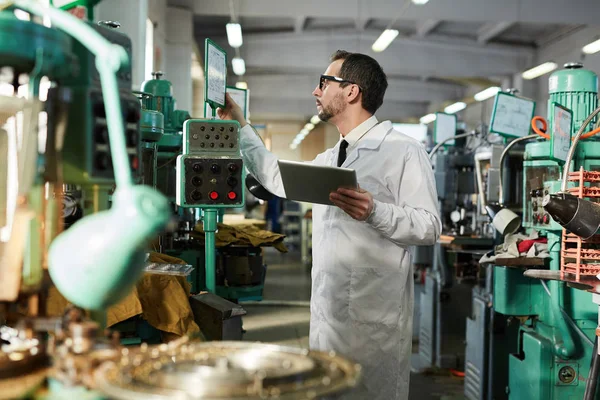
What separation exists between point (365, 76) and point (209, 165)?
77 cm

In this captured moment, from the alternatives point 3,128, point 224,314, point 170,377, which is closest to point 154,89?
point 224,314

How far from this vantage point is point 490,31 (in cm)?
1165

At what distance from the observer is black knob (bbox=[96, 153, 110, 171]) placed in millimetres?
1095

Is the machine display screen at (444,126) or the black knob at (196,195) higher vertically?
the machine display screen at (444,126)

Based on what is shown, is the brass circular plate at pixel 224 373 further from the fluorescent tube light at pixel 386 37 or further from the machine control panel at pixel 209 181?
the fluorescent tube light at pixel 386 37

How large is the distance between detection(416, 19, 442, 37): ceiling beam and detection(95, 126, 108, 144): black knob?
419 inches

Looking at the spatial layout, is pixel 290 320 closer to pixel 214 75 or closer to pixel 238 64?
pixel 214 75

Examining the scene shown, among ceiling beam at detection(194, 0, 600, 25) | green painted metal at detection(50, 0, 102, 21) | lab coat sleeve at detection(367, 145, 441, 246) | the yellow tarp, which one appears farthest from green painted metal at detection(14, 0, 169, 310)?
ceiling beam at detection(194, 0, 600, 25)

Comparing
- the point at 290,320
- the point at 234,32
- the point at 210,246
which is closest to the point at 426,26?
the point at 234,32

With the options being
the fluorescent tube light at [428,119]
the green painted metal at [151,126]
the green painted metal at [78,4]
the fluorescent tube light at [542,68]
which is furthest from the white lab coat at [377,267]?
the fluorescent tube light at [428,119]

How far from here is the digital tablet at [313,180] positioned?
191 cm

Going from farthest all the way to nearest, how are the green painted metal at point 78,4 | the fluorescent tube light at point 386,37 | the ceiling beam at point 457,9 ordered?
the ceiling beam at point 457,9
the fluorescent tube light at point 386,37
the green painted metal at point 78,4

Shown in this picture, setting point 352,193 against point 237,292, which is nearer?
point 352,193

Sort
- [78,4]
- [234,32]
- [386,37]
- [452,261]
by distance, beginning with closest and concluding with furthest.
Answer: [78,4] < [452,261] < [234,32] < [386,37]
